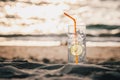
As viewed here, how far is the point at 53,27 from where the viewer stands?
2072 millimetres

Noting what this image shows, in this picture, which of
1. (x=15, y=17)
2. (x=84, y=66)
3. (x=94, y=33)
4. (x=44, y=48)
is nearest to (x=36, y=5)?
(x=15, y=17)

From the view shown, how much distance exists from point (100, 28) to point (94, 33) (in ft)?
0.19

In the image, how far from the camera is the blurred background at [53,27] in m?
2.04

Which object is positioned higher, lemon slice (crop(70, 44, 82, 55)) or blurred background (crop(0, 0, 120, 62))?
blurred background (crop(0, 0, 120, 62))

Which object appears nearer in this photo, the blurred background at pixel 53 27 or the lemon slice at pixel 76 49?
the lemon slice at pixel 76 49

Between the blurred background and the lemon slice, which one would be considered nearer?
the lemon slice

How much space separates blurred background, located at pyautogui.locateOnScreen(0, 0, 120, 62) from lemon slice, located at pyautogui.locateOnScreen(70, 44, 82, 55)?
44cm

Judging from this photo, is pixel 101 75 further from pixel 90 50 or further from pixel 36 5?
pixel 36 5

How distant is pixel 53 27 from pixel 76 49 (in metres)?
0.54

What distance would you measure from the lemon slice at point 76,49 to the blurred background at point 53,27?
1.44 feet

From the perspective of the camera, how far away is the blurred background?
2035 millimetres

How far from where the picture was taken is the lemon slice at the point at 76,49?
5.15 feet

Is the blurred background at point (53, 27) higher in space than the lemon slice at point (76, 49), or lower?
higher

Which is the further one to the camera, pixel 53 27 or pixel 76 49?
pixel 53 27
